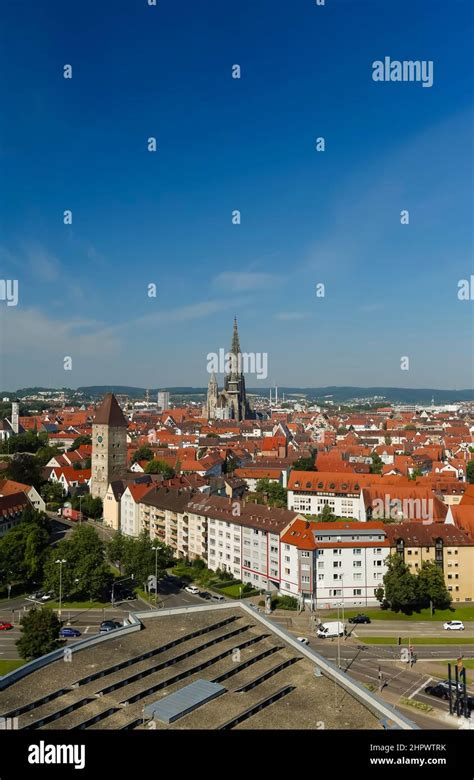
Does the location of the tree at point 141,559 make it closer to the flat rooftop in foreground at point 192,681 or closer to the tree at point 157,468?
the flat rooftop in foreground at point 192,681

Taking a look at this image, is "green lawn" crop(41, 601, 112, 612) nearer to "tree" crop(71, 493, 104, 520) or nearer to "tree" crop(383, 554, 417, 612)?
"tree" crop(383, 554, 417, 612)

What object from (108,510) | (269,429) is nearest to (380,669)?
(108,510)

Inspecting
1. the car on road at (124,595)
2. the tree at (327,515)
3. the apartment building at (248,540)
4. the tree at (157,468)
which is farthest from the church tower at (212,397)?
the car on road at (124,595)

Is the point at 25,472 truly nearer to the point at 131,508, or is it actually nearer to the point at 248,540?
the point at 131,508

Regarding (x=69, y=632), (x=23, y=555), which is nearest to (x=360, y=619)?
(x=69, y=632)
